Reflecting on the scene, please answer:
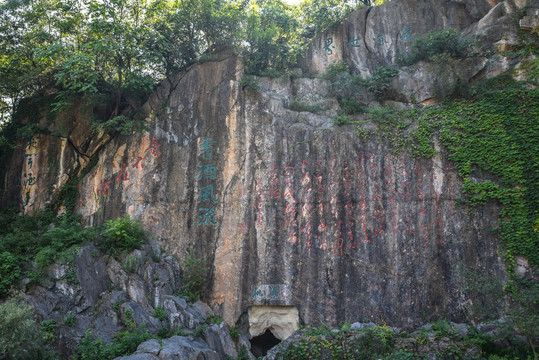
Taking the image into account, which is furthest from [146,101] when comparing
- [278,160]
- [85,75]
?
[278,160]

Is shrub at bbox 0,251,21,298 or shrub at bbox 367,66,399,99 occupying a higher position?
shrub at bbox 367,66,399,99

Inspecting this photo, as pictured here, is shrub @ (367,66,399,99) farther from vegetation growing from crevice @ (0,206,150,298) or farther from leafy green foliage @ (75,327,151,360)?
leafy green foliage @ (75,327,151,360)

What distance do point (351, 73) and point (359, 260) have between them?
19.5 feet

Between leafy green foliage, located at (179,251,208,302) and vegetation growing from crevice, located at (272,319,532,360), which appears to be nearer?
vegetation growing from crevice, located at (272,319,532,360)

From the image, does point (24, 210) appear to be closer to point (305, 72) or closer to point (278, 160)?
point (278, 160)

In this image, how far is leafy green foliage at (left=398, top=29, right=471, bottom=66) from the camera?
34.8ft

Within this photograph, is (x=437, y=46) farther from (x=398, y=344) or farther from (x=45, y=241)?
(x=45, y=241)

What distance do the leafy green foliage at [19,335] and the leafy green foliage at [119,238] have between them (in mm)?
2588

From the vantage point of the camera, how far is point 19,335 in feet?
21.1

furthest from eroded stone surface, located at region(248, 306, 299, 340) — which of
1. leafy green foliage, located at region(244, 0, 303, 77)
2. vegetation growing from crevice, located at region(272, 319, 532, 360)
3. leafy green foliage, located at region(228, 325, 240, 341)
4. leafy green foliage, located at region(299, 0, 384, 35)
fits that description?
leafy green foliage, located at region(299, 0, 384, 35)

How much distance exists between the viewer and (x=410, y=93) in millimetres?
10867

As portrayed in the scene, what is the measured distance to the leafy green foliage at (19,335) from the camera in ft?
20.7

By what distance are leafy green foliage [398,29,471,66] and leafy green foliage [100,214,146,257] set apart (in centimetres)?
903

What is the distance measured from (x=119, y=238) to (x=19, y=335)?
325cm
